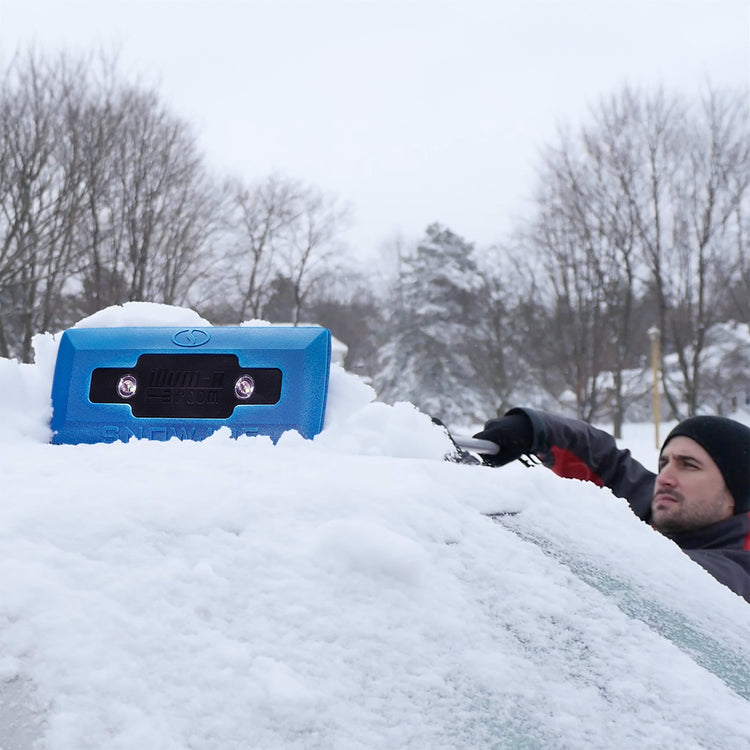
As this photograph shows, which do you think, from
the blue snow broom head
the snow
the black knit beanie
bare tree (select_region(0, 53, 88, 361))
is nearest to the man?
the black knit beanie

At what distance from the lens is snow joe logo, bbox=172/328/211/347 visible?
168 centimetres

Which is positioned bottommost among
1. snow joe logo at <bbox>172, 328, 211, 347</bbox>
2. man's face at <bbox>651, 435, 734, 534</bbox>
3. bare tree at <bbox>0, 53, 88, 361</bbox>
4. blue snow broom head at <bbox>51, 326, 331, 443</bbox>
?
man's face at <bbox>651, 435, 734, 534</bbox>

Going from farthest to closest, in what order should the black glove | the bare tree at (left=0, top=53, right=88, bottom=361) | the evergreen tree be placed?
the evergreen tree
the bare tree at (left=0, top=53, right=88, bottom=361)
the black glove

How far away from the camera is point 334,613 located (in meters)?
0.89

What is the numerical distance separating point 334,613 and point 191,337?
0.95 m

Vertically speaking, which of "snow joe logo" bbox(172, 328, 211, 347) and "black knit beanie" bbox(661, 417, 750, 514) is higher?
"snow joe logo" bbox(172, 328, 211, 347)

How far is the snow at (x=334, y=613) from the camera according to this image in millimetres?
766

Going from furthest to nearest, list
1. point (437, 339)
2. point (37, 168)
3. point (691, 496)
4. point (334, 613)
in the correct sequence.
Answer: point (437, 339), point (37, 168), point (691, 496), point (334, 613)

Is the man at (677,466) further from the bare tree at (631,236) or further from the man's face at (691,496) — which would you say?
the bare tree at (631,236)

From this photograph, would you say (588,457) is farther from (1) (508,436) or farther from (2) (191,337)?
(2) (191,337)

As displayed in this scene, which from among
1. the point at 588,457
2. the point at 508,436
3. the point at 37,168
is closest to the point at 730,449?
the point at 588,457

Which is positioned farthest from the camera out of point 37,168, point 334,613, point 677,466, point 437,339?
point 437,339

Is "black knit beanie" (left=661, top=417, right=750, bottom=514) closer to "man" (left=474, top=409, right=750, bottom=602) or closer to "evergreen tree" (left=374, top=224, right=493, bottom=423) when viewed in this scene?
"man" (left=474, top=409, right=750, bottom=602)

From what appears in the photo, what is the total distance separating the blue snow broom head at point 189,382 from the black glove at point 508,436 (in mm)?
983
